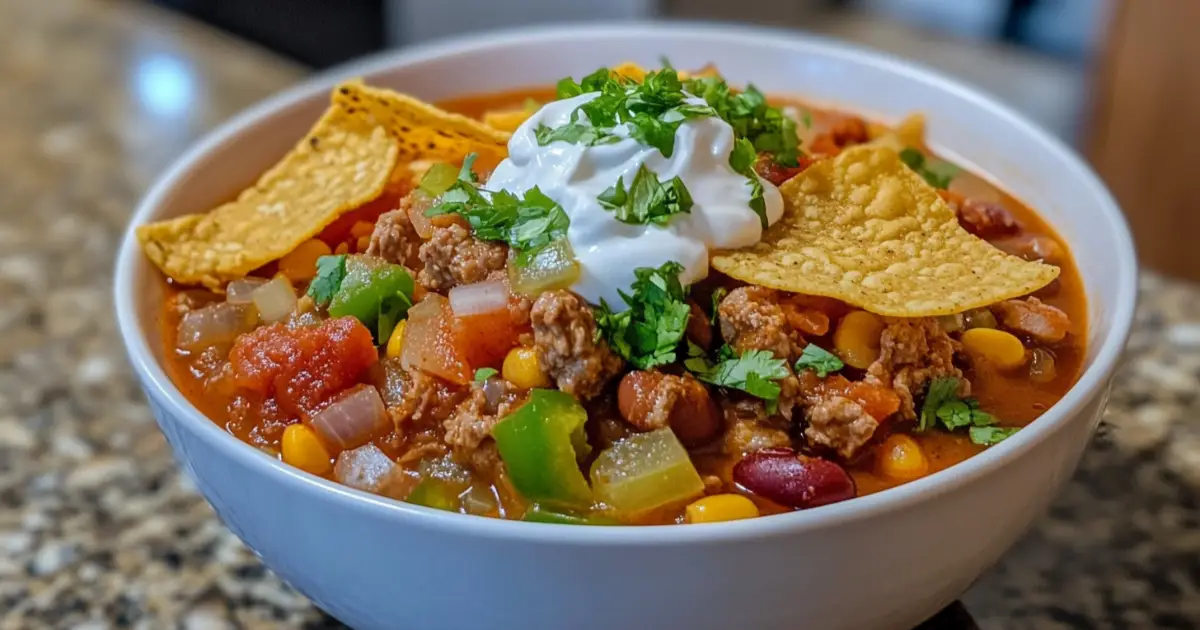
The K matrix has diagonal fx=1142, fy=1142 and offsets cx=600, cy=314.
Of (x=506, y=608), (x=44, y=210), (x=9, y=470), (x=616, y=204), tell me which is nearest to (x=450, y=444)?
(x=506, y=608)

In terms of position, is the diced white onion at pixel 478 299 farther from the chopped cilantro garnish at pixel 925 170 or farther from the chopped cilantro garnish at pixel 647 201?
the chopped cilantro garnish at pixel 925 170

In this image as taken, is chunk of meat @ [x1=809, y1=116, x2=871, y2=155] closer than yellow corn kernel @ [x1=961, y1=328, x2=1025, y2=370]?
No

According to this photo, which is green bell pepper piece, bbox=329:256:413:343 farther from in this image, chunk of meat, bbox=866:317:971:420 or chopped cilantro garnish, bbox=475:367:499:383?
chunk of meat, bbox=866:317:971:420

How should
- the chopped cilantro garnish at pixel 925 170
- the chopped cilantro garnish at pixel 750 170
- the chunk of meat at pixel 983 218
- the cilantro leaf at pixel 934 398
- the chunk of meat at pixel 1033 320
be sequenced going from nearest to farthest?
the cilantro leaf at pixel 934 398, the chopped cilantro garnish at pixel 750 170, the chunk of meat at pixel 1033 320, the chunk of meat at pixel 983 218, the chopped cilantro garnish at pixel 925 170

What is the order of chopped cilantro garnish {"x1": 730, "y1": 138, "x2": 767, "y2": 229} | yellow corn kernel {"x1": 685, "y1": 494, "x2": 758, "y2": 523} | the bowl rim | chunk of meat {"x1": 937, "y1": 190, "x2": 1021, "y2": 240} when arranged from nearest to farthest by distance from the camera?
1. the bowl rim
2. yellow corn kernel {"x1": 685, "y1": 494, "x2": 758, "y2": 523}
3. chopped cilantro garnish {"x1": 730, "y1": 138, "x2": 767, "y2": 229}
4. chunk of meat {"x1": 937, "y1": 190, "x2": 1021, "y2": 240}

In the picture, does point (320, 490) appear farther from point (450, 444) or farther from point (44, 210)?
point (44, 210)

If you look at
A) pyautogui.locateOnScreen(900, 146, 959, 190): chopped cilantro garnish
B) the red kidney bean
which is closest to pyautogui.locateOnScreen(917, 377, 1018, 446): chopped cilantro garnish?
the red kidney bean

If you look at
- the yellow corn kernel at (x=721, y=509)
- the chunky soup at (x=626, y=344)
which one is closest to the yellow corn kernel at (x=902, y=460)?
the chunky soup at (x=626, y=344)
